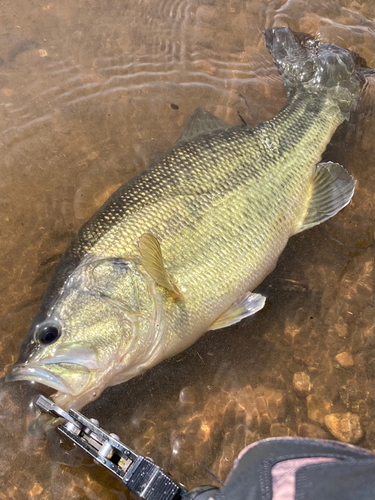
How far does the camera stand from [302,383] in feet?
10.4

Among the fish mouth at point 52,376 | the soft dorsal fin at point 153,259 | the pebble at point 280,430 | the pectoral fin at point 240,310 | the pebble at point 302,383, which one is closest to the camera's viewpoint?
the fish mouth at point 52,376

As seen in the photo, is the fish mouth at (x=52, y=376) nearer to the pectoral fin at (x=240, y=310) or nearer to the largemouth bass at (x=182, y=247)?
the largemouth bass at (x=182, y=247)

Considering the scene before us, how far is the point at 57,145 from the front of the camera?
358cm

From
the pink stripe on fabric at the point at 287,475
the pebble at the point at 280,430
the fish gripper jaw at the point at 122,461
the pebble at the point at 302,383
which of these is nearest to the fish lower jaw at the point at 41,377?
the fish gripper jaw at the point at 122,461

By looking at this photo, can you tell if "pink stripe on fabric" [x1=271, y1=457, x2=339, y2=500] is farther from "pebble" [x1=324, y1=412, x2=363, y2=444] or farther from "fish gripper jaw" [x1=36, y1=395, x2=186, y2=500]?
"pebble" [x1=324, y1=412, x2=363, y2=444]

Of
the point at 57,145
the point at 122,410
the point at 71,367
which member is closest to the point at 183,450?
the point at 122,410

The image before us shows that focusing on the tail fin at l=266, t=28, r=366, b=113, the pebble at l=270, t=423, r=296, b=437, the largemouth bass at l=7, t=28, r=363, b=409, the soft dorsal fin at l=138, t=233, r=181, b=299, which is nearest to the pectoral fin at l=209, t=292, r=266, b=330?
the largemouth bass at l=7, t=28, r=363, b=409

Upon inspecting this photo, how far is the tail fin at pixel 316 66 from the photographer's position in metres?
3.50

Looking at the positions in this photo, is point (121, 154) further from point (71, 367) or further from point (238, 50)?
point (71, 367)

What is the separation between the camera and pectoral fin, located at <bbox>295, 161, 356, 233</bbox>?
10.7ft

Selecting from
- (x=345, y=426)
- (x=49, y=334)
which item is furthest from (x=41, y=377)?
(x=345, y=426)

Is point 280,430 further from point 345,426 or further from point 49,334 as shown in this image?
point 49,334

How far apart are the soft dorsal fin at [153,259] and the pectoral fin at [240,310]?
1.73 ft

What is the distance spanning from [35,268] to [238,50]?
2880mm
